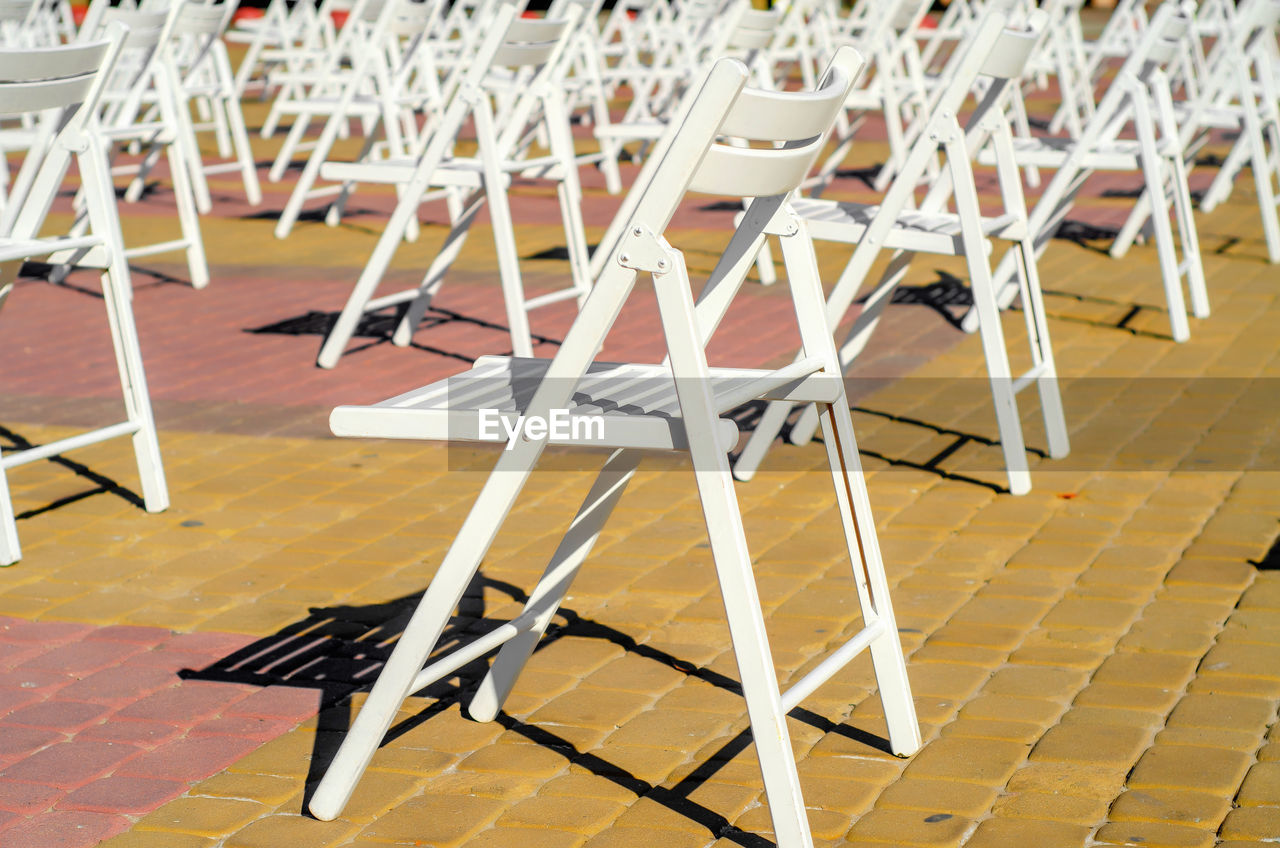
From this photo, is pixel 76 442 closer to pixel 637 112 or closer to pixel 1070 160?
pixel 1070 160

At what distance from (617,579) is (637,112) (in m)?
8.91

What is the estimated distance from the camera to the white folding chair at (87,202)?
3.65m

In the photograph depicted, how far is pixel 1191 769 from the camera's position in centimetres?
261

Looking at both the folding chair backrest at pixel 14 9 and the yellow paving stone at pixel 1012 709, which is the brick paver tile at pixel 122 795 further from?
the folding chair backrest at pixel 14 9

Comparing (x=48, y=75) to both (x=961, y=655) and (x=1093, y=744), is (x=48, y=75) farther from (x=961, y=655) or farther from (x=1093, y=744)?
(x=1093, y=744)

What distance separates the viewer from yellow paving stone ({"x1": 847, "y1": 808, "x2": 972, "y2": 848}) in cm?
241

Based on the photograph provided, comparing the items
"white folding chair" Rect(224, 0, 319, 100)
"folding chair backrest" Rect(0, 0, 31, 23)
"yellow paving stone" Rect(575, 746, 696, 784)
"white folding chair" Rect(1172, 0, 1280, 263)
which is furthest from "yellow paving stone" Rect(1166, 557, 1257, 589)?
"white folding chair" Rect(224, 0, 319, 100)

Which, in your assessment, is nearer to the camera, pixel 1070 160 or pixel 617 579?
pixel 617 579

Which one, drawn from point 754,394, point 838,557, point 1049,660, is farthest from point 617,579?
point 754,394

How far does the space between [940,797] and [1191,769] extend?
433 mm

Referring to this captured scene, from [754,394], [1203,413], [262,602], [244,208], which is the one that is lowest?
[244,208]

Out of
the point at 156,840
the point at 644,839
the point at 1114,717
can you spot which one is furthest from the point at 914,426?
the point at 156,840

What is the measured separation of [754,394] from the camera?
2432mm

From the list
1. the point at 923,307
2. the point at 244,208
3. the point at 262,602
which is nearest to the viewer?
the point at 262,602
